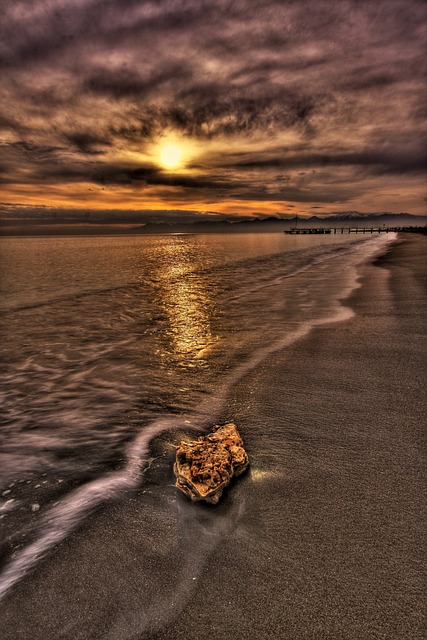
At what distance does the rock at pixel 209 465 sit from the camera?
290cm

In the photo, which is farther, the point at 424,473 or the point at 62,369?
the point at 62,369

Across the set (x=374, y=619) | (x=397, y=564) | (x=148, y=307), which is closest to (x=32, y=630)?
(x=374, y=619)

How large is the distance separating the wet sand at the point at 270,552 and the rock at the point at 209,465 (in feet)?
0.38

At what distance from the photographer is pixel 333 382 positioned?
204 inches

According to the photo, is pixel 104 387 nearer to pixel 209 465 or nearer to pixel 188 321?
pixel 209 465

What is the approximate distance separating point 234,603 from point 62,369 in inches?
236

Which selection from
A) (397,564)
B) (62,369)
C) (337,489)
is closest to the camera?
(397,564)

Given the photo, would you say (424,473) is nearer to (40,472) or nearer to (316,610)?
(316,610)

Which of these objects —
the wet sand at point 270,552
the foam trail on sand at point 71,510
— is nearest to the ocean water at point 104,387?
the foam trail on sand at point 71,510

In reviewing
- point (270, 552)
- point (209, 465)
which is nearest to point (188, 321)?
point (209, 465)

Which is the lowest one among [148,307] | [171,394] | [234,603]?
[148,307]

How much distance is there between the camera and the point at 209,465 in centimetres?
303

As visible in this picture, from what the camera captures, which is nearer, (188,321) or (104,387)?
(104,387)

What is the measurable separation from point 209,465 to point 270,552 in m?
0.87
